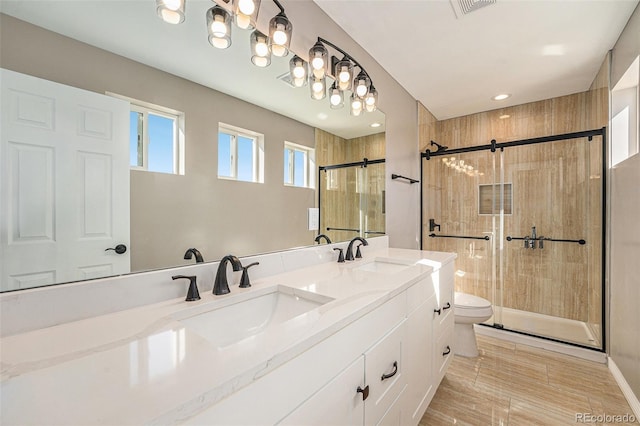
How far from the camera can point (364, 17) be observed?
170cm

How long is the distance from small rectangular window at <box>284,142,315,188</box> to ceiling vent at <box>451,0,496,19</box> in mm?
1204

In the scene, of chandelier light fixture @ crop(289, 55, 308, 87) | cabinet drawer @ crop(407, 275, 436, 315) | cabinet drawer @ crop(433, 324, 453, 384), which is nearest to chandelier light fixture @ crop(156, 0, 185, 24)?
chandelier light fixture @ crop(289, 55, 308, 87)

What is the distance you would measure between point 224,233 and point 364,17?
1596 millimetres

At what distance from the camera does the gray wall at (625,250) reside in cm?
158

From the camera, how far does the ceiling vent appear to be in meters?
1.55

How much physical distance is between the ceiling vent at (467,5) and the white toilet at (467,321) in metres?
2.04

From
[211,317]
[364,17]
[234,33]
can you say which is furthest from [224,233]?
[364,17]

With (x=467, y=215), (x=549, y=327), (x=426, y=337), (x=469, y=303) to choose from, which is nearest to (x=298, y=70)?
(x=426, y=337)

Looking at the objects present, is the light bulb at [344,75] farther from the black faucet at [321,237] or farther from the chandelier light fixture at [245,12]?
the black faucet at [321,237]

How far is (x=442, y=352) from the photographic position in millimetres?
1655

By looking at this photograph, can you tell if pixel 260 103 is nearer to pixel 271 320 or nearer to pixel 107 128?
pixel 107 128

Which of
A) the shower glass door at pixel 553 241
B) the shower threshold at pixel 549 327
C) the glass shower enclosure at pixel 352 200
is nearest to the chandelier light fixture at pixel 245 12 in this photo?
the glass shower enclosure at pixel 352 200

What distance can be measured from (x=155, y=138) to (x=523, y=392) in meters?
2.52

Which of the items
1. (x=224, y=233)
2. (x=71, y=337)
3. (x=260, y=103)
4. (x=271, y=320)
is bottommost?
(x=271, y=320)
